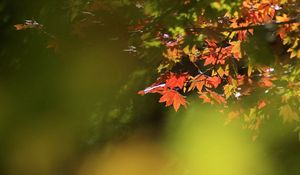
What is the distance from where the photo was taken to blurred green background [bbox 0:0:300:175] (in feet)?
19.4

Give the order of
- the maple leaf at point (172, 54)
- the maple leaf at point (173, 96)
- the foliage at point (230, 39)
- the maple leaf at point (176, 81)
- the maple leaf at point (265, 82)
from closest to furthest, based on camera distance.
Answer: the foliage at point (230, 39) < the maple leaf at point (172, 54) < the maple leaf at point (265, 82) < the maple leaf at point (176, 81) < the maple leaf at point (173, 96)

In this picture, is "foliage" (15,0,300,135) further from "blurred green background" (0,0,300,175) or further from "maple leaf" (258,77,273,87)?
"blurred green background" (0,0,300,175)

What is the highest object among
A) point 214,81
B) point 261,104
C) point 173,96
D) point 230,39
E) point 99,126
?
point 230,39

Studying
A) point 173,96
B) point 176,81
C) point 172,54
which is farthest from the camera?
point 173,96

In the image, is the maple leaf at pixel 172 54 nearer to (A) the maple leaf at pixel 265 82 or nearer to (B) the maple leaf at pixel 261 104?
(A) the maple leaf at pixel 265 82

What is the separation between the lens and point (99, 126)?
6656 millimetres

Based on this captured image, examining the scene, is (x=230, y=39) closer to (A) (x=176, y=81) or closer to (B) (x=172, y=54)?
(B) (x=172, y=54)

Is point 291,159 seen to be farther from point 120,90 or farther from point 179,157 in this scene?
point 120,90

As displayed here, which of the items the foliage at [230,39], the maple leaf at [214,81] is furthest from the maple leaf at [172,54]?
the maple leaf at [214,81]

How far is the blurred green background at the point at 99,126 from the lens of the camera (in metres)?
5.90

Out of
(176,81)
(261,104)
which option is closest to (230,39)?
(176,81)

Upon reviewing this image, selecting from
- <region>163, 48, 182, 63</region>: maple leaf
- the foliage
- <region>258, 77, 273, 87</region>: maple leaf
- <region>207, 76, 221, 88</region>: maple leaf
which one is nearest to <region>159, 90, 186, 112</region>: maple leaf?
the foliage

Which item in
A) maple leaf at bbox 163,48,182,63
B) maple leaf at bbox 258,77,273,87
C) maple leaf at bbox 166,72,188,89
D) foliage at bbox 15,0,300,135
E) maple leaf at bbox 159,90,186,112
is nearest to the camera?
foliage at bbox 15,0,300,135

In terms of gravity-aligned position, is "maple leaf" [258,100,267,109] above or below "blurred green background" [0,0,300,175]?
above
